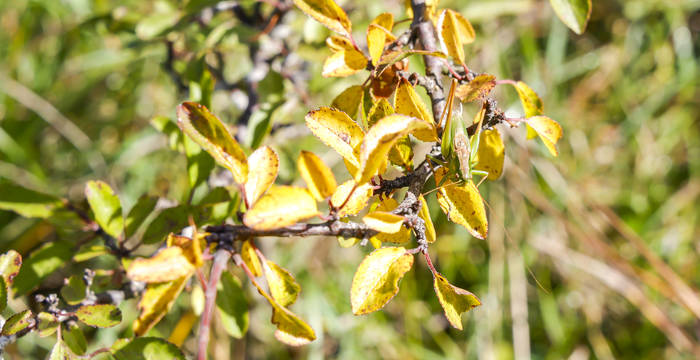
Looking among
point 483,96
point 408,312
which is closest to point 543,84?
point 408,312

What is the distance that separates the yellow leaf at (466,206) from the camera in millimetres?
504

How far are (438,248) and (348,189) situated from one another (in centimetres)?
109

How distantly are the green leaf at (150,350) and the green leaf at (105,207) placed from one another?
18 centimetres

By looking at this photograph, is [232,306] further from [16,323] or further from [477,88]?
[477,88]

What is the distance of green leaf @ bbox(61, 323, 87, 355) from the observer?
58cm

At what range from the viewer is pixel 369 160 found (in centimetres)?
43

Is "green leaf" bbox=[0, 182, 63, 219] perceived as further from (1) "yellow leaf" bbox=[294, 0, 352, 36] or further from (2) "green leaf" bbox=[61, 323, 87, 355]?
(1) "yellow leaf" bbox=[294, 0, 352, 36]

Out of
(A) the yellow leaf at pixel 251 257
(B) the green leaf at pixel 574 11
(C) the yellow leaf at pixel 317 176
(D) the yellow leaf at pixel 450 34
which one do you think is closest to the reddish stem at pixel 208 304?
(A) the yellow leaf at pixel 251 257

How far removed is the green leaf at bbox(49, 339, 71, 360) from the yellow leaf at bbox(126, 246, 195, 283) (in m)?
0.19

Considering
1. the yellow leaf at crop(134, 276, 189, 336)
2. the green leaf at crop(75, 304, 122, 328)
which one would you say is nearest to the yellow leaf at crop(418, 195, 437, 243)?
the yellow leaf at crop(134, 276, 189, 336)

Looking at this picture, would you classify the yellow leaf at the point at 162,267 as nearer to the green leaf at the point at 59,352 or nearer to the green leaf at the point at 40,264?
the green leaf at the point at 59,352

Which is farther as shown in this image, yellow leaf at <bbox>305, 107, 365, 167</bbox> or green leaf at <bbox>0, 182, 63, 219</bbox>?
green leaf at <bbox>0, 182, 63, 219</bbox>

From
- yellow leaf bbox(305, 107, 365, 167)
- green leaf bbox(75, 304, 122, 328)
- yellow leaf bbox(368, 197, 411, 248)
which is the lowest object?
green leaf bbox(75, 304, 122, 328)

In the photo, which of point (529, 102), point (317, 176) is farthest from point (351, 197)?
point (529, 102)
